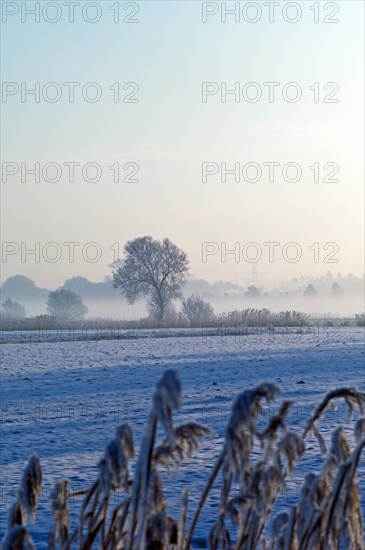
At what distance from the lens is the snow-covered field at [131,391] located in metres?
6.48

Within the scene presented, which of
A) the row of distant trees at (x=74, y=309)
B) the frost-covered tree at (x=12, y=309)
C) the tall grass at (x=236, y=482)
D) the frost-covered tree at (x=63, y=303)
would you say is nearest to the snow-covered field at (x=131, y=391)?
the tall grass at (x=236, y=482)

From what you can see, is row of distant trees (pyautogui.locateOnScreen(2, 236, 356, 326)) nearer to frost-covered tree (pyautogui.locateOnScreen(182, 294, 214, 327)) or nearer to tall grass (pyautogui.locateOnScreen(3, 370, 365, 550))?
frost-covered tree (pyautogui.locateOnScreen(182, 294, 214, 327))

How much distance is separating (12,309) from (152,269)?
30.5 m

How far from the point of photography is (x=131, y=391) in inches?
532

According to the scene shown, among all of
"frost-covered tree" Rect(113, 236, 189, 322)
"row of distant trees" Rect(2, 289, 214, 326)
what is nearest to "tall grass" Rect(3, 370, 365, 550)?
"row of distant trees" Rect(2, 289, 214, 326)

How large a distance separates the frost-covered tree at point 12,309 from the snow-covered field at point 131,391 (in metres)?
55.1

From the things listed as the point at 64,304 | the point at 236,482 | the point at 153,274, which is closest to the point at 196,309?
the point at 153,274

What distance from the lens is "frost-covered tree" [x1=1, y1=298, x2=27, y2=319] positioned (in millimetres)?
80812

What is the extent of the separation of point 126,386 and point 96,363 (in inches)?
191

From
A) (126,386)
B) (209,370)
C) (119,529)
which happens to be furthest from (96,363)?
(119,529)

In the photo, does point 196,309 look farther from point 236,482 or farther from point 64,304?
point 236,482

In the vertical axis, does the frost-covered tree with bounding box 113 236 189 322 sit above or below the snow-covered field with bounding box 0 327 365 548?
above

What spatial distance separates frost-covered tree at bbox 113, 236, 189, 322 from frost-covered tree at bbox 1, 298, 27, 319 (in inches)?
970

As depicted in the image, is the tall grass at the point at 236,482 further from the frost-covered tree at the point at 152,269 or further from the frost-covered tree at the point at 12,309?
the frost-covered tree at the point at 12,309
